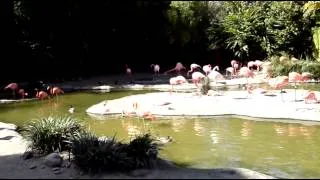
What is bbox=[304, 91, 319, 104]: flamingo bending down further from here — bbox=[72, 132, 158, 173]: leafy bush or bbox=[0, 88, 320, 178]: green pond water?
bbox=[72, 132, 158, 173]: leafy bush

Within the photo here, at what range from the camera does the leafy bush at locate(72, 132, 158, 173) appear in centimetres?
831

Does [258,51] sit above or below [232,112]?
above

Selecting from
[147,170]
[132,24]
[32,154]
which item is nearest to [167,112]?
[32,154]

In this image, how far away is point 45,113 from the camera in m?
15.7

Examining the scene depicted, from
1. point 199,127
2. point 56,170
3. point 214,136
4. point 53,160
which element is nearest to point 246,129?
point 214,136

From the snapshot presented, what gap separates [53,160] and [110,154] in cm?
110

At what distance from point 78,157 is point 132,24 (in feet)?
59.1

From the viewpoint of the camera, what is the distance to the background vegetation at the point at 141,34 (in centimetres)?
2338

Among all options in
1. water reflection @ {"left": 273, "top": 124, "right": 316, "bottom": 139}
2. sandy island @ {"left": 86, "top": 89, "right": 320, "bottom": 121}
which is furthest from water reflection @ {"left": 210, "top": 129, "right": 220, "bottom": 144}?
sandy island @ {"left": 86, "top": 89, "right": 320, "bottom": 121}

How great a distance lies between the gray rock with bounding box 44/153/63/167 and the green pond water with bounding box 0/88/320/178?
210 cm

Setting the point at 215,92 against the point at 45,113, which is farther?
the point at 215,92

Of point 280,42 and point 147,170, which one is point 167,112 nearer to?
point 147,170

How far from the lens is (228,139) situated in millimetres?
11617

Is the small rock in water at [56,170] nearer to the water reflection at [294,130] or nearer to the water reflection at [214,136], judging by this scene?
the water reflection at [214,136]
